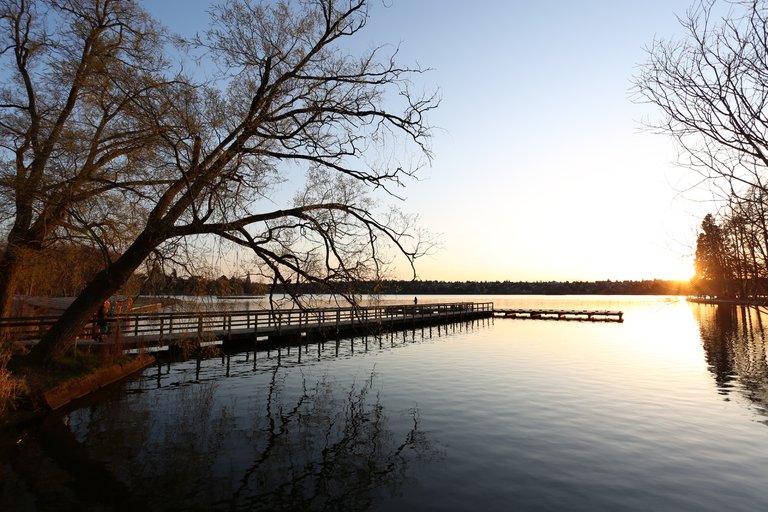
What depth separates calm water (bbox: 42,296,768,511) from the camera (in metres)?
7.78

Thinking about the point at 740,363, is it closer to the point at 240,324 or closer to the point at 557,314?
the point at 240,324

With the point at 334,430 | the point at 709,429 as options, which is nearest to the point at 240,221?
the point at 334,430

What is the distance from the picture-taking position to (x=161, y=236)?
11.6m

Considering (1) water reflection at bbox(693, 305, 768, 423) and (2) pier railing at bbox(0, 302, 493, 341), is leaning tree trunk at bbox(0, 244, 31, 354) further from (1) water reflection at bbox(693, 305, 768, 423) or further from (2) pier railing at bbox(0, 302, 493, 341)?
(1) water reflection at bbox(693, 305, 768, 423)

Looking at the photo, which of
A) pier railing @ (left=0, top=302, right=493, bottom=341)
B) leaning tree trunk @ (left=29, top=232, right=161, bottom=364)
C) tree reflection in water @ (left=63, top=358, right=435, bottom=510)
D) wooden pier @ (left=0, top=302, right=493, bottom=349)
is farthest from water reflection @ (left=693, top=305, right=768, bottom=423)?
leaning tree trunk @ (left=29, top=232, right=161, bottom=364)

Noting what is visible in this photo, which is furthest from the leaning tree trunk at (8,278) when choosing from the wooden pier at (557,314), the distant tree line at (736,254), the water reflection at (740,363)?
the wooden pier at (557,314)

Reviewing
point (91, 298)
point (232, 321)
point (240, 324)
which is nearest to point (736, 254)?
point (91, 298)

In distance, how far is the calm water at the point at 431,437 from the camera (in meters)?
7.78

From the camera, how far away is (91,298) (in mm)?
12789

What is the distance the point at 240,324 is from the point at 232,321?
6.97 m

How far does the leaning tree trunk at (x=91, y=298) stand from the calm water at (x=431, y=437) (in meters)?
2.09

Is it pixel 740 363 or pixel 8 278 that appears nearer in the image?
pixel 8 278

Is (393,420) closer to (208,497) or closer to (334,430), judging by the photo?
(334,430)

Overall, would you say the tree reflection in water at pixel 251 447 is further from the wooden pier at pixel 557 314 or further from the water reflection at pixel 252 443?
the wooden pier at pixel 557 314
